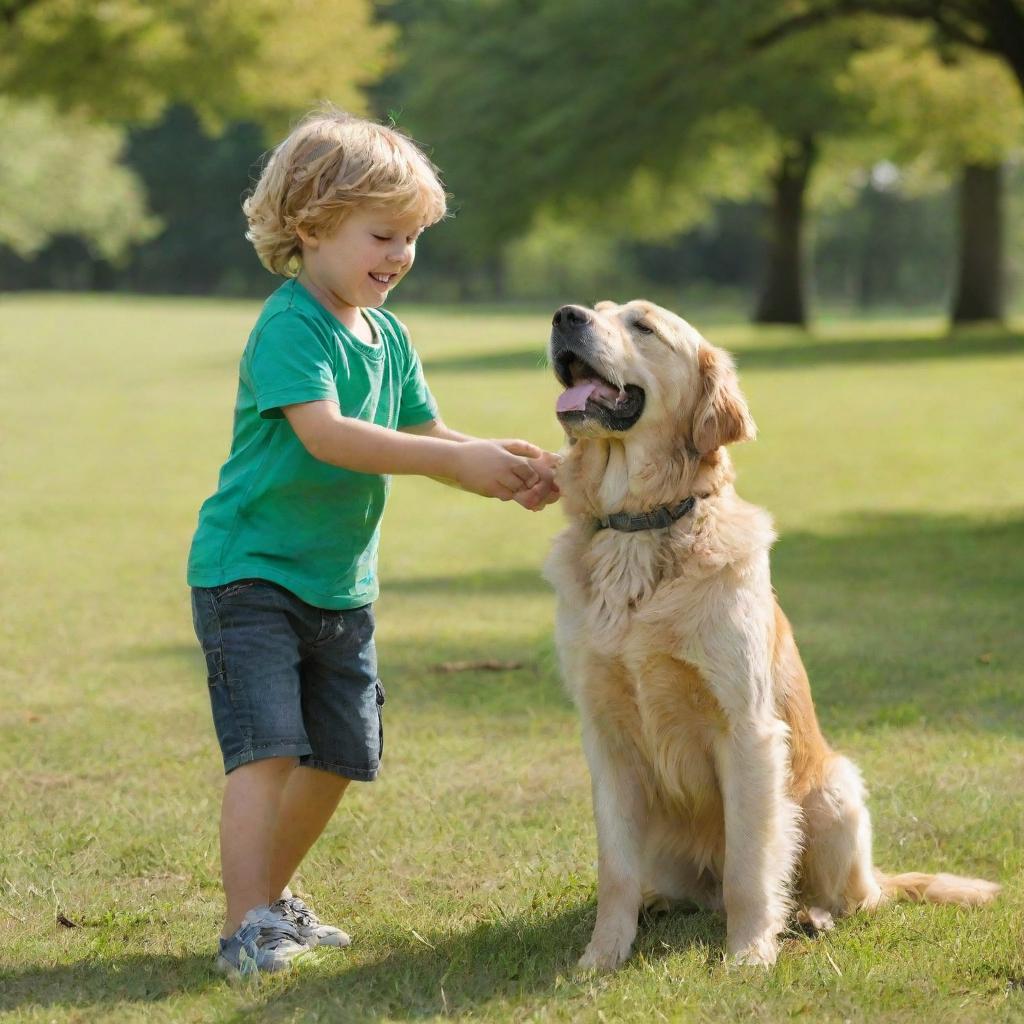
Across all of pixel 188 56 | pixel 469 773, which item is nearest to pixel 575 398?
pixel 469 773

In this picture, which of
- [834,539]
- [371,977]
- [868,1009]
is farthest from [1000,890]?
[834,539]

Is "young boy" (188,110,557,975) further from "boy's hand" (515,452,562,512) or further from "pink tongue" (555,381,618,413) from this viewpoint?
"pink tongue" (555,381,618,413)

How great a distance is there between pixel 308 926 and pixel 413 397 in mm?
1535

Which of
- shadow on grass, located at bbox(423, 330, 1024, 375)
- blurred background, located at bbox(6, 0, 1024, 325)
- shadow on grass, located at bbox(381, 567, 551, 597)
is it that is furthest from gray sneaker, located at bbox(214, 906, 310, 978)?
shadow on grass, located at bbox(423, 330, 1024, 375)

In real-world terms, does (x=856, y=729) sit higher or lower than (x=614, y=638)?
lower

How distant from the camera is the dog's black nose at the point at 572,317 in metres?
4.06

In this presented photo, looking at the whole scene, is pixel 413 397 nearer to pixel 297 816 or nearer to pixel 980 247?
pixel 297 816

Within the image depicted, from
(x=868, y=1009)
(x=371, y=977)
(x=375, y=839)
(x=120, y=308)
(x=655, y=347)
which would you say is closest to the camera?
(x=868, y=1009)

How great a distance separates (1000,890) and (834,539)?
25.2 ft

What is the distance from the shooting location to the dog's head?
13.4 ft

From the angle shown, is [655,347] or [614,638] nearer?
[614,638]

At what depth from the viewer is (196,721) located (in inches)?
257

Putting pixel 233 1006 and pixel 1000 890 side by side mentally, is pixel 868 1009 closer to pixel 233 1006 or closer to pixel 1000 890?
pixel 1000 890

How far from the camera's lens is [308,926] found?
158 inches
